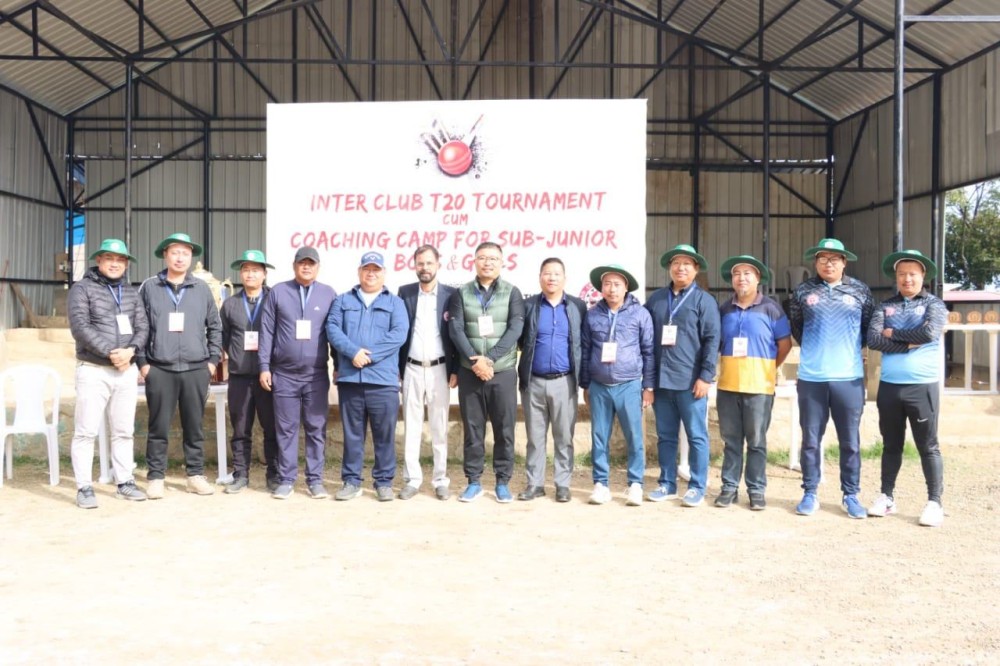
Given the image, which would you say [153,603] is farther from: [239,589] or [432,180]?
[432,180]

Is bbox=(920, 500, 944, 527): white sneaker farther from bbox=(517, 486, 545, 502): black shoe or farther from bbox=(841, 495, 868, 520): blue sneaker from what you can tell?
bbox=(517, 486, 545, 502): black shoe

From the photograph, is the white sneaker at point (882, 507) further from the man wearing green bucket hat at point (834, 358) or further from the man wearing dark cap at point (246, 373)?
the man wearing dark cap at point (246, 373)

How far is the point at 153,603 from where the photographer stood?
11.5 ft

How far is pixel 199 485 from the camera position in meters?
5.60

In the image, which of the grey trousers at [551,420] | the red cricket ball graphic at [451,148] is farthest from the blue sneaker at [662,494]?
the red cricket ball graphic at [451,148]

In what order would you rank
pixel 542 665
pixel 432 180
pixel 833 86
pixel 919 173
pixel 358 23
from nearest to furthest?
1. pixel 542 665
2. pixel 432 180
3. pixel 919 173
4. pixel 833 86
5. pixel 358 23

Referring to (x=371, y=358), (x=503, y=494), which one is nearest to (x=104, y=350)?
(x=371, y=358)

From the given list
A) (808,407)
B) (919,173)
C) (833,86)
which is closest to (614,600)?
(808,407)

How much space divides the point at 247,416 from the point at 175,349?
2.01 feet

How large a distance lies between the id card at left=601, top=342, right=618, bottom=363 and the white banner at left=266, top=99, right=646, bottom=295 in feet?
3.65

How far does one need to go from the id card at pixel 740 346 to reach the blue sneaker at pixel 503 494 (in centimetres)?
153

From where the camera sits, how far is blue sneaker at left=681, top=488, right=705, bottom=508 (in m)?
5.30

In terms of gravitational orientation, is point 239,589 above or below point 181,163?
below

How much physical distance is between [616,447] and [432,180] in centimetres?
236
